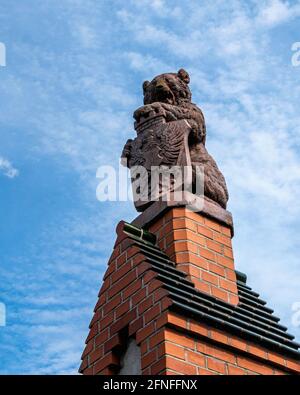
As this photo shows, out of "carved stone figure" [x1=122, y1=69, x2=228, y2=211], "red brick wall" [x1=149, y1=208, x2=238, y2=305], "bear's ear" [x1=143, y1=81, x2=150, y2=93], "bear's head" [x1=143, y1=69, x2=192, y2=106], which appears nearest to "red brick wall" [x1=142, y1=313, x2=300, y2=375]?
"red brick wall" [x1=149, y1=208, x2=238, y2=305]

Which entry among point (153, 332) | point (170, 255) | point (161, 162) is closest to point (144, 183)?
Answer: point (161, 162)

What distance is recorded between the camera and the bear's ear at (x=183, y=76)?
7745mm

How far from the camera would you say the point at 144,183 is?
7.00 meters

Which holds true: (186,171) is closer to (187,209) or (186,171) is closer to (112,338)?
(187,209)

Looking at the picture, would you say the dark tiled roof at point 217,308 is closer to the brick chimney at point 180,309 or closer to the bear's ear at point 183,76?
the brick chimney at point 180,309

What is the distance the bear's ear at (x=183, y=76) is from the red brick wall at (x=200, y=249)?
1513 millimetres

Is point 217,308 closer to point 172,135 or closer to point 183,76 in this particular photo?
point 172,135

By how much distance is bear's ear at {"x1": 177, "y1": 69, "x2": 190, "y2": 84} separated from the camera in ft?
25.4

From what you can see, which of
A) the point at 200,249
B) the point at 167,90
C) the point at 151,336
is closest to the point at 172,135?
the point at 167,90

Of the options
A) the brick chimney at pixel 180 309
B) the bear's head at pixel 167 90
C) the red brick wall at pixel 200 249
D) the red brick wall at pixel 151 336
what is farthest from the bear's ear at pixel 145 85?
the red brick wall at pixel 151 336

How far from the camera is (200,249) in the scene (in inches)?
256

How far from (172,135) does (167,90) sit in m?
0.66

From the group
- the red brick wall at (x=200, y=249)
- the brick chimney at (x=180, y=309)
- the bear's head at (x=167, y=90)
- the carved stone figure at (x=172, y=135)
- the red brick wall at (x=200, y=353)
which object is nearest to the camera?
the red brick wall at (x=200, y=353)

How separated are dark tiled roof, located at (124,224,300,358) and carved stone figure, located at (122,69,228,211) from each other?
61 centimetres
